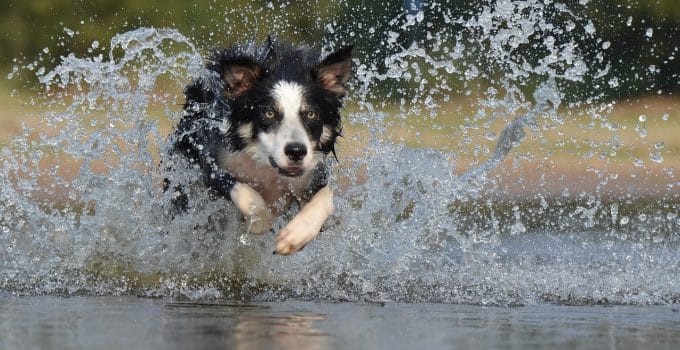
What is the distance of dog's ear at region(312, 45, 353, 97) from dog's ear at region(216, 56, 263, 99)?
361mm

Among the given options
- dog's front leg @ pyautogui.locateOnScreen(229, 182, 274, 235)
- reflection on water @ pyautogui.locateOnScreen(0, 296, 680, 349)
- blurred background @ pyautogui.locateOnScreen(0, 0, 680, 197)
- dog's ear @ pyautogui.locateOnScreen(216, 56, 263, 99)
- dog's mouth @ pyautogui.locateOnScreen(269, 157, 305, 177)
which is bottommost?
reflection on water @ pyautogui.locateOnScreen(0, 296, 680, 349)

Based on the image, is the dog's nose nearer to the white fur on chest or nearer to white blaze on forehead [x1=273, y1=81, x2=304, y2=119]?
white blaze on forehead [x1=273, y1=81, x2=304, y2=119]

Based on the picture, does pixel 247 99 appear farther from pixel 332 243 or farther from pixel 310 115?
pixel 332 243

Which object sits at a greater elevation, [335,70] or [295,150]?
[335,70]

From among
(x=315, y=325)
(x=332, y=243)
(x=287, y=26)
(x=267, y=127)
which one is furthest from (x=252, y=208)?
(x=287, y=26)

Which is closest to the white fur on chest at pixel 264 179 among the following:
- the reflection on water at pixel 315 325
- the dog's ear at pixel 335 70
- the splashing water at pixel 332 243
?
the splashing water at pixel 332 243

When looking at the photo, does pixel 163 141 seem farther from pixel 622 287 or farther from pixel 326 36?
pixel 326 36

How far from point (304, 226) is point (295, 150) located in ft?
1.45

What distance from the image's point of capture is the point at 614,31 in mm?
18188

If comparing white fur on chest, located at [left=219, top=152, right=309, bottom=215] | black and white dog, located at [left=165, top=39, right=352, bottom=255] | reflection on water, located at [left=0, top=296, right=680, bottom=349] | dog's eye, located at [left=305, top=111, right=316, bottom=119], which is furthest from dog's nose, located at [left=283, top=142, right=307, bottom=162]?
reflection on water, located at [left=0, top=296, right=680, bottom=349]

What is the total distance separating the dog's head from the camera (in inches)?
254

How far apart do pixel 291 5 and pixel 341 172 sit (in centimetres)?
996

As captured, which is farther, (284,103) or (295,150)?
(284,103)

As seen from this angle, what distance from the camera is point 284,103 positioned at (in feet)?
21.6
